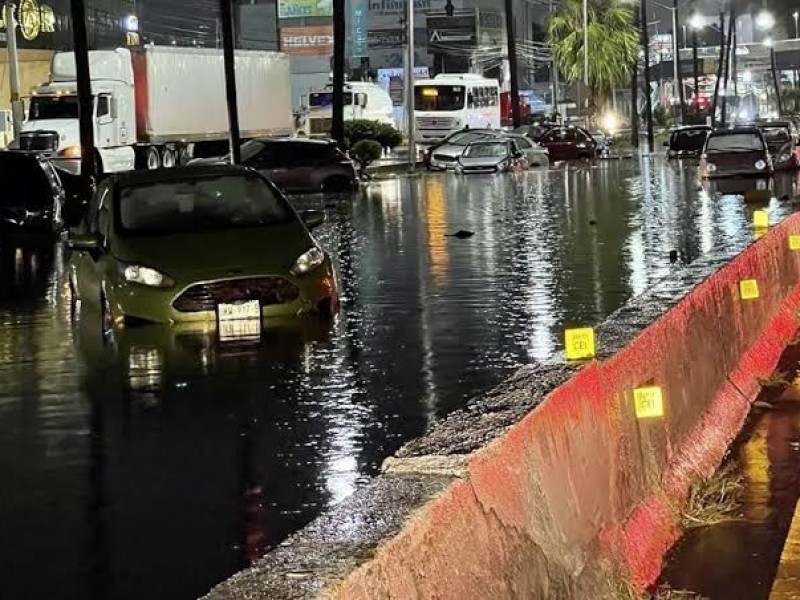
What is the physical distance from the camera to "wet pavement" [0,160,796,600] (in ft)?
24.2

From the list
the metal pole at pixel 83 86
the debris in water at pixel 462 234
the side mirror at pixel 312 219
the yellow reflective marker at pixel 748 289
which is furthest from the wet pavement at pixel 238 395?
the metal pole at pixel 83 86

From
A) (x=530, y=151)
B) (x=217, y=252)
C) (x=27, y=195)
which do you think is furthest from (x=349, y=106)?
(x=217, y=252)

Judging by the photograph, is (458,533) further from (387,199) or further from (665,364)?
(387,199)

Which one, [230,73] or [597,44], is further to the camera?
[597,44]

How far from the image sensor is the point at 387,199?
37.6 metres

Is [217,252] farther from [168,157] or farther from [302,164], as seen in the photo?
[168,157]

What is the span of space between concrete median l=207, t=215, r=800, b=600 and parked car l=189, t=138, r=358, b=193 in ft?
101

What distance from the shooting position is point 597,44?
300 ft

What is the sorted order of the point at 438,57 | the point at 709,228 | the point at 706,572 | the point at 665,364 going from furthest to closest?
1. the point at 438,57
2. the point at 709,228
3. the point at 665,364
4. the point at 706,572

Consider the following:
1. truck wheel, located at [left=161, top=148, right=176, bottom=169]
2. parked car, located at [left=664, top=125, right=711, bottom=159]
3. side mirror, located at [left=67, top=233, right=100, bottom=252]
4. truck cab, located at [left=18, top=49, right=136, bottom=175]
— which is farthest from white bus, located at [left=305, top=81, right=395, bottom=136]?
side mirror, located at [left=67, top=233, right=100, bottom=252]

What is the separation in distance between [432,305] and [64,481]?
25.9ft

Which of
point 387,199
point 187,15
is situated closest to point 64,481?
point 387,199

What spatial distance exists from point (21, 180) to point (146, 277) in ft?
47.1

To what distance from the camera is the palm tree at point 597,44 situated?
91.4m
